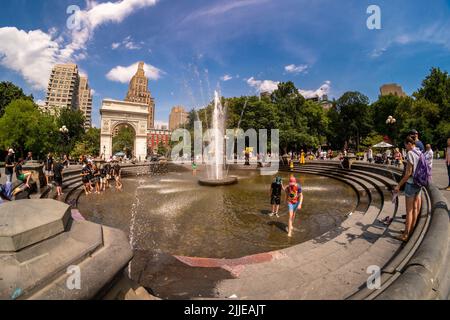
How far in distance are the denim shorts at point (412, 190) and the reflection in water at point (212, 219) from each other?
7.86 feet

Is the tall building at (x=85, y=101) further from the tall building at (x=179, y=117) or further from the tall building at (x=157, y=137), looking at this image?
the tall building at (x=179, y=117)

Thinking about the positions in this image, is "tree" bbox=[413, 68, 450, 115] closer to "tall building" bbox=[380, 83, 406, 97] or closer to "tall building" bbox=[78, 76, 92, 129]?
"tall building" bbox=[380, 83, 406, 97]

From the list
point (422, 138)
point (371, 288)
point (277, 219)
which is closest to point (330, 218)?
point (277, 219)

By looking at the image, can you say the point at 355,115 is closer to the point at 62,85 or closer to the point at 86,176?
the point at 86,176

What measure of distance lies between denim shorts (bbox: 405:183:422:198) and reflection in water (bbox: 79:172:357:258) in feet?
7.86

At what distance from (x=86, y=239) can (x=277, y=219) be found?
20.3 ft

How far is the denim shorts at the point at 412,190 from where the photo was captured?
13.2 ft

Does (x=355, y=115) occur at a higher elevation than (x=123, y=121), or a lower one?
higher

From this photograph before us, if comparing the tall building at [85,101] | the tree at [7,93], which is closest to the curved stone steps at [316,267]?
the tree at [7,93]

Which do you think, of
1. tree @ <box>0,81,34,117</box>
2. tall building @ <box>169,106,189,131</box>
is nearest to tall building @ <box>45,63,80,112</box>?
tall building @ <box>169,106,189,131</box>

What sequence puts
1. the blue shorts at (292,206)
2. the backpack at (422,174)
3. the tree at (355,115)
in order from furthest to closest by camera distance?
the tree at (355,115)
the blue shorts at (292,206)
the backpack at (422,174)

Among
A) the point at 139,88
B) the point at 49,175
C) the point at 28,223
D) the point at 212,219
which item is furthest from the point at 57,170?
the point at 139,88

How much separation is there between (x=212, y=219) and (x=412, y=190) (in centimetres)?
540

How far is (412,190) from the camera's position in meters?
4.06
